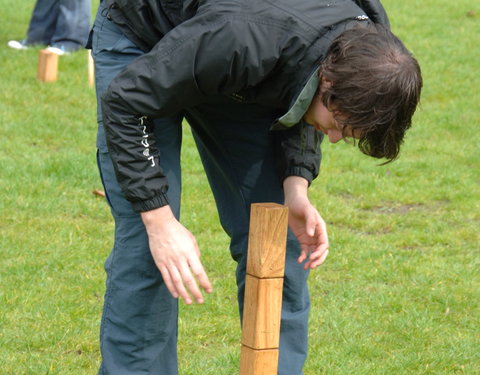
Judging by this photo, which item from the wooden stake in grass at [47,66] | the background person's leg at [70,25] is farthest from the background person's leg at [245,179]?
the background person's leg at [70,25]

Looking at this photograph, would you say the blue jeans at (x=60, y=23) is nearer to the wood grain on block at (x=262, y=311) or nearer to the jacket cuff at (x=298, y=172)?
the jacket cuff at (x=298, y=172)

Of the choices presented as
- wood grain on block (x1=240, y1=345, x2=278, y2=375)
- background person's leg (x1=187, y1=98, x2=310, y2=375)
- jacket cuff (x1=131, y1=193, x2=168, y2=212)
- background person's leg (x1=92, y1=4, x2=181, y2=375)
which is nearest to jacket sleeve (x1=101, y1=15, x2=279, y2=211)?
jacket cuff (x1=131, y1=193, x2=168, y2=212)

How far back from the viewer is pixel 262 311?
2561mm

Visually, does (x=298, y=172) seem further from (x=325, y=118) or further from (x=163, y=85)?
(x=163, y=85)

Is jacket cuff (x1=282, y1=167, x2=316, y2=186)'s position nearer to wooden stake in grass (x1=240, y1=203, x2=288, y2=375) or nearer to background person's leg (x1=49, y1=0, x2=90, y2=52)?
wooden stake in grass (x1=240, y1=203, x2=288, y2=375)

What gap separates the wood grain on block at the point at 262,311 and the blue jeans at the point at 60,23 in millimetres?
7441

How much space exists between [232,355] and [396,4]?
923cm

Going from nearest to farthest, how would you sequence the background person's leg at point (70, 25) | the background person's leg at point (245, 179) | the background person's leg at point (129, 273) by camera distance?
1. the background person's leg at point (129, 273)
2. the background person's leg at point (245, 179)
3. the background person's leg at point (70, 25)

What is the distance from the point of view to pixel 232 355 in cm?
405

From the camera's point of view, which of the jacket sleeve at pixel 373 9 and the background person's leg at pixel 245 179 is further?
the background person's leg at pixel 245 179

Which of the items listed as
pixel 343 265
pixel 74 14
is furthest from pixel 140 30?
pixel 74 14

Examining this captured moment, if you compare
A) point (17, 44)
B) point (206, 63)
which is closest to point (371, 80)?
point (206, 63)

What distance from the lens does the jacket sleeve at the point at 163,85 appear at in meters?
2.54

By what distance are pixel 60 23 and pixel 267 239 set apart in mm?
7532
